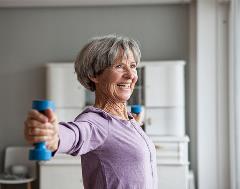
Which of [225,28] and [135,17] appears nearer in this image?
[225,28]

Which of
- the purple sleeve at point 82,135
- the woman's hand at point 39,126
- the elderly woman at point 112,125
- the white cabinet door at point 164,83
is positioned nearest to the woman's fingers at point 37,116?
the woman's hand at point 39,126

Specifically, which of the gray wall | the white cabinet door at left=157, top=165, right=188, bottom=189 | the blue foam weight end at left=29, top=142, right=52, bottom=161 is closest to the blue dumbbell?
the blue foam weight end at left=29, top=142, right=52, bottom=161

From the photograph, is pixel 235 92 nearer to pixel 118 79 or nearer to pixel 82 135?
pixel 118 79

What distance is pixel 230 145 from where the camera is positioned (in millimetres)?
4453

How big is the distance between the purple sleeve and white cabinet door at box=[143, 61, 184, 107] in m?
3.20

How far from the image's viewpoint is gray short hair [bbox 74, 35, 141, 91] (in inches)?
50.9

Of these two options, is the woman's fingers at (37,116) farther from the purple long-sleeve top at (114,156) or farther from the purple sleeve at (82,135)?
the purple long-sleeve top at (114,156)

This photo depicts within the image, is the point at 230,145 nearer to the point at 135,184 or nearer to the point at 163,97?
the point at 163,97

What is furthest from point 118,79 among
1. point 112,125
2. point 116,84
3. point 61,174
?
point 61,174

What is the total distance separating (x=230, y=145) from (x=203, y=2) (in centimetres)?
150

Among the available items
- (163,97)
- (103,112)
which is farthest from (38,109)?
(163,97)

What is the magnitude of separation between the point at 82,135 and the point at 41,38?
3982mm

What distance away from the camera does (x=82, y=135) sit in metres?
1.07

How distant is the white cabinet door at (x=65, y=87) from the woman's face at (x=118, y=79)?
318 centimetres
